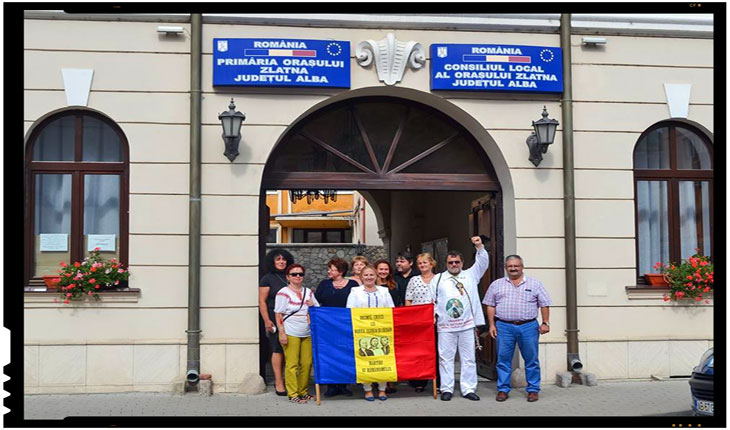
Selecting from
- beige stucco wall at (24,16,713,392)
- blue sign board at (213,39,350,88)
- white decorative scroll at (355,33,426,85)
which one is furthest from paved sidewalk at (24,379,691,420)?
white decorative scroll at (355,33,426,85)

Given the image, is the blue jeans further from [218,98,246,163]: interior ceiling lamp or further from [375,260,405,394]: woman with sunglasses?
[218,98,246,163]: interior ceiling lamp

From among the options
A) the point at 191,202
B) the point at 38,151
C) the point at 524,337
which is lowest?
the point at 524,337

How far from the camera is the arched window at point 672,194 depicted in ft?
35.4

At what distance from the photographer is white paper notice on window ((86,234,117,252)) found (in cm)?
988

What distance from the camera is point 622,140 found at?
10469mm

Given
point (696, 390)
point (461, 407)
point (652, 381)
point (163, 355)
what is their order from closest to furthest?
point (696, 390) → point (461, 407) → point (163, 355) → point (652, 381)

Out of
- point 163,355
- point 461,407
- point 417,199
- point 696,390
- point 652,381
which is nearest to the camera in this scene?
point 696,390

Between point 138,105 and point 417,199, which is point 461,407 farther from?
point 417,199

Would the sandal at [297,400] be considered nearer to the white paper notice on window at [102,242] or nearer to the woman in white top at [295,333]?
the woman in white top at [295,333]

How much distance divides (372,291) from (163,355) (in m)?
2.49

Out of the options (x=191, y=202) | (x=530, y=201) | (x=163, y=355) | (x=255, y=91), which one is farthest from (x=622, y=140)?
(x=163, y=355)

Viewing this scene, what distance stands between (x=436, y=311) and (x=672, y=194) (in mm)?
3720

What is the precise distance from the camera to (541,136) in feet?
32.6

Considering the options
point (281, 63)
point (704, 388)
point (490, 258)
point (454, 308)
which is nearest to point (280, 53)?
point (281, 63)
